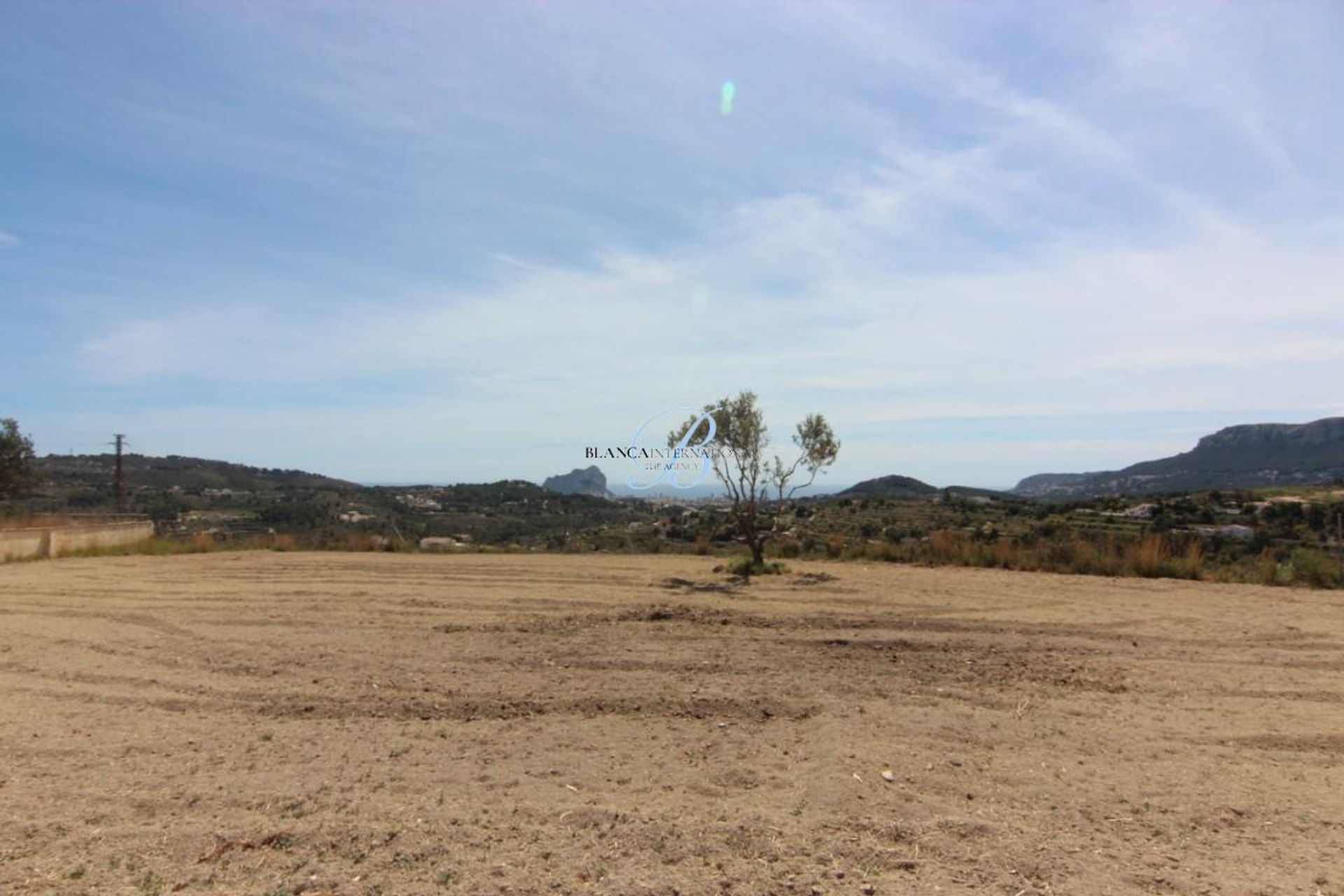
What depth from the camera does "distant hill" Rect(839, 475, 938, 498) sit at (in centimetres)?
3725

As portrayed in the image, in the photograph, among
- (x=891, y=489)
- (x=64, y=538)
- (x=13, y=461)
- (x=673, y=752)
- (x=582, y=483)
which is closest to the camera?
(x=673, y=752)

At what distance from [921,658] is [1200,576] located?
9.21 m

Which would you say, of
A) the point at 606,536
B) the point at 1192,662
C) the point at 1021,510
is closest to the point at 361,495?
the point at 606,536

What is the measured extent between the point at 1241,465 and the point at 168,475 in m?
64.6

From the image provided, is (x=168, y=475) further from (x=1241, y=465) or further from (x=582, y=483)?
(x=1241, y=465)

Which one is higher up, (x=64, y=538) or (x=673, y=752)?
(x=64, y=538)

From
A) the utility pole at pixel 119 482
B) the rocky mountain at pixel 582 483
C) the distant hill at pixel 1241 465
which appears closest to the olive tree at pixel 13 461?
the utility pole at pixel 119 482

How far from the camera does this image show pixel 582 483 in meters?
55.8

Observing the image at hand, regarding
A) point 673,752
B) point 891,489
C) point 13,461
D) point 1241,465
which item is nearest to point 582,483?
point 891,489

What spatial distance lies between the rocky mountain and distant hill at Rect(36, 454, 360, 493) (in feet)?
43.2

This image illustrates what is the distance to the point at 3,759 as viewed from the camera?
501 centimetres

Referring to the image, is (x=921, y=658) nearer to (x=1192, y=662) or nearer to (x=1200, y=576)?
(x=1192, y=662)

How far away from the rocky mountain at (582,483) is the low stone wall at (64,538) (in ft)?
89.5

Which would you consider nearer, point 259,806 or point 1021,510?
point 259,806
